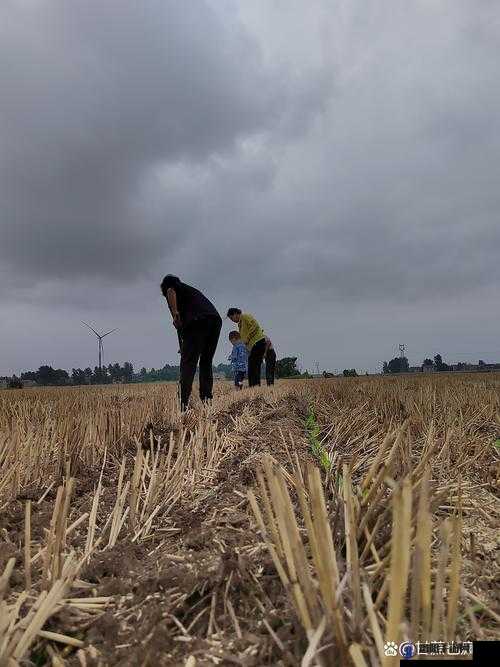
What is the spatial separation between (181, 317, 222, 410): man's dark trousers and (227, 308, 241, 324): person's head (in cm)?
338

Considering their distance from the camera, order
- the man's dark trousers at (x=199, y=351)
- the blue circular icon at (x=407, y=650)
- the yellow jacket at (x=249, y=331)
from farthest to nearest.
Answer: the yellow jacket at (x=249, y=331) < the man's dark trousers at (x=199, y=351) < the blue circular icon at (x=407, y=650)

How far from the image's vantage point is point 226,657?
854 mm

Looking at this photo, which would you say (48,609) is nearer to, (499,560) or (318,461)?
(499,560)

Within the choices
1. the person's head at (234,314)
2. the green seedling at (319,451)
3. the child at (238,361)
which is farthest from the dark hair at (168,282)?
the child at (238,361)

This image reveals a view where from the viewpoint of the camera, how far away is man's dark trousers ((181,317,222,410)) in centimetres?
506

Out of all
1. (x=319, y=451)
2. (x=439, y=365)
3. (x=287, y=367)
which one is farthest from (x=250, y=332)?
(x=439, y=365)

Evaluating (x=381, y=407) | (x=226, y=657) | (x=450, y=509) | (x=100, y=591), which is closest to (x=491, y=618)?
(x=226, y=657)

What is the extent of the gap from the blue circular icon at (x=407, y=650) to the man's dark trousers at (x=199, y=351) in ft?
13.5

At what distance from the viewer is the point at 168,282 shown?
532cm

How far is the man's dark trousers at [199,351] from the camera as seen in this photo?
5.06 metres

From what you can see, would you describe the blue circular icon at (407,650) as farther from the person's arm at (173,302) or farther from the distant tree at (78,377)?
the distant tree at (78,377)

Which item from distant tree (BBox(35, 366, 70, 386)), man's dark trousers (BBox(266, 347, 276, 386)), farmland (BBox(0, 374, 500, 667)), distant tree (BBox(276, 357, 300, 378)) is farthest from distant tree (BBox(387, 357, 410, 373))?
farmland (BBox(0, 374, 500, 667))

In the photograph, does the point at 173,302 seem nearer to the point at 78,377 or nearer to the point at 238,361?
the point at 238,361

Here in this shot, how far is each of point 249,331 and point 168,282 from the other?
4.04 m
